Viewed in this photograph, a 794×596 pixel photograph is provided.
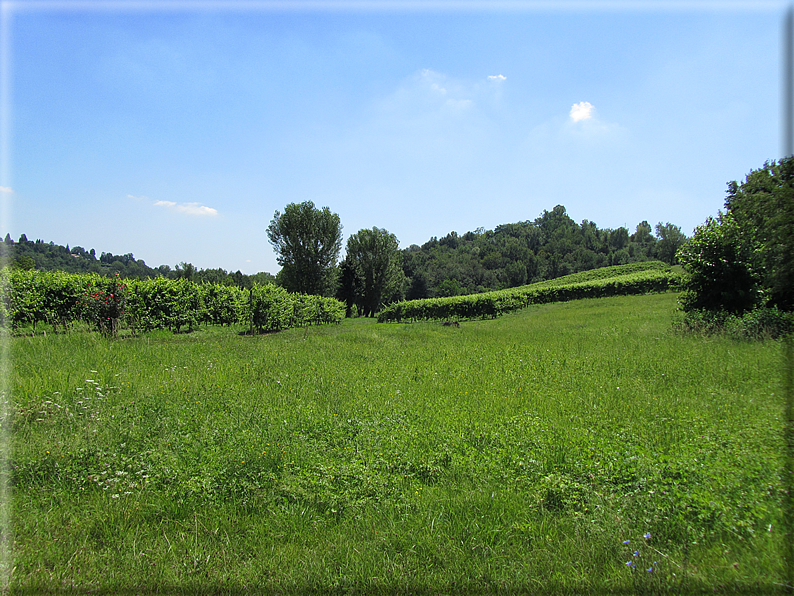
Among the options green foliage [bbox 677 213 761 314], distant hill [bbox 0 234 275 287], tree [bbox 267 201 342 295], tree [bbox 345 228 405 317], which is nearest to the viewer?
distant hill [bbox 0 234 275 287]

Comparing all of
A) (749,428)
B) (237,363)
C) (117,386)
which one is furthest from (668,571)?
(237,363)

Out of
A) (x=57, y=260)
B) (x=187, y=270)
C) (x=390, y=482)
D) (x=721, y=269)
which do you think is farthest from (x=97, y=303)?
(x=187, y=270)

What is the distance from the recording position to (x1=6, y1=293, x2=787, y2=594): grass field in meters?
2.87

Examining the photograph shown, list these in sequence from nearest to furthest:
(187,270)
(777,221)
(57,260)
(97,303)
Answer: (777,221), (97,303), (57,260), (187,270)

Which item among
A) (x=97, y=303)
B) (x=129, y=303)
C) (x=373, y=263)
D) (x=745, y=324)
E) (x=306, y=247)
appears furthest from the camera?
(x=373, y=263)

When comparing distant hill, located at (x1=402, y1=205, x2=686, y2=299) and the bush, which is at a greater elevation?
distant hill, located at (x1=402, y1=205, x2=686, y2=299)

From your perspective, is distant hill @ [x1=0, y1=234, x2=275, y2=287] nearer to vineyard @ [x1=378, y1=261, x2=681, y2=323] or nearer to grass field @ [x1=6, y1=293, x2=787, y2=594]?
grass field @ [x1=6, y1=293, x2=787, y2=594]

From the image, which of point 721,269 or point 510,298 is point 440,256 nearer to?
point 510,298

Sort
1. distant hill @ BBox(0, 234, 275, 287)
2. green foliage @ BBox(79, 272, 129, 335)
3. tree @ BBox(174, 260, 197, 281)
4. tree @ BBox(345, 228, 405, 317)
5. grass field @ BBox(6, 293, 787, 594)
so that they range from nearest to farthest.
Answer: grass field @ BBox(6, 293, 787, 594) < distant hill @ BBox(0, 234, 275, 287) < green foliage @ BBox(79, 272, 129, 335) < tree @ BBox(345, 228, 405, 317) < tree @ BBox(174, 260, 197, 281)

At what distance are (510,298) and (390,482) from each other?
Answer: 31.6 metres

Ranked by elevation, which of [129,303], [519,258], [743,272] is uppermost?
[519,258]

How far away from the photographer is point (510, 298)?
3391 centimetres

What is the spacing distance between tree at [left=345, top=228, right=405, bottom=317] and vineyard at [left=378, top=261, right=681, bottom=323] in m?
15.5

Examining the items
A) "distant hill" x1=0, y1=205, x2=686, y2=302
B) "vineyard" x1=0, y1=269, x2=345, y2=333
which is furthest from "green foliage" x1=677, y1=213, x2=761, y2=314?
"distant hill" x1=0, y1=205, x2=686, y2=302
